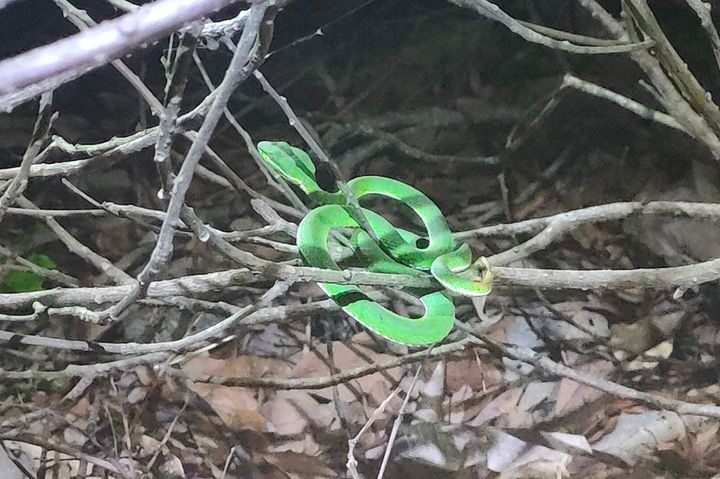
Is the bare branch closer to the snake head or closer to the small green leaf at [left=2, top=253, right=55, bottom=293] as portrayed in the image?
the snake head

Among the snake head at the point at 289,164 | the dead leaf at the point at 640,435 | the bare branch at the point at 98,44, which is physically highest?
the bare branch at the point at 98,44

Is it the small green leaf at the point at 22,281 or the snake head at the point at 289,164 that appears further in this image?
the small green leaf at the point at 22,281

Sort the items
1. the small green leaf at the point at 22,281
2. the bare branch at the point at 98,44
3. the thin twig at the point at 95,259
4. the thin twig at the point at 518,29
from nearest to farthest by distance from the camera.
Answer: the bare branch at the point at 98,44 < the thin twig at the point at 518,29 < the thin twig at the point at 95,259 < the small green leaf at the point at 22,281

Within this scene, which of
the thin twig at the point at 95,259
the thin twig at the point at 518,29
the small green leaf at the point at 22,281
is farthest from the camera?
the small green leaf at the point at 22,281

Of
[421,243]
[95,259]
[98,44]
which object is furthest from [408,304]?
[98,44]

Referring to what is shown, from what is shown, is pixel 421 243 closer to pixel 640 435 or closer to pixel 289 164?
pixel 289 164

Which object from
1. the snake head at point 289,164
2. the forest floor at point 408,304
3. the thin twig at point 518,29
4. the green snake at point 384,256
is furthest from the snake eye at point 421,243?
the thin twig at point 518,29

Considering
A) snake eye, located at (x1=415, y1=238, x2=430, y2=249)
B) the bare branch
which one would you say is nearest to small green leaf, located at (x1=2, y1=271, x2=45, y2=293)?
snake eye, located at (x1=415, y1=238, x2=430, y2=249)

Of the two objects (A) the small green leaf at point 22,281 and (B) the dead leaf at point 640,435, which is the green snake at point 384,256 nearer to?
(B) the dead leaf at point 640,435
